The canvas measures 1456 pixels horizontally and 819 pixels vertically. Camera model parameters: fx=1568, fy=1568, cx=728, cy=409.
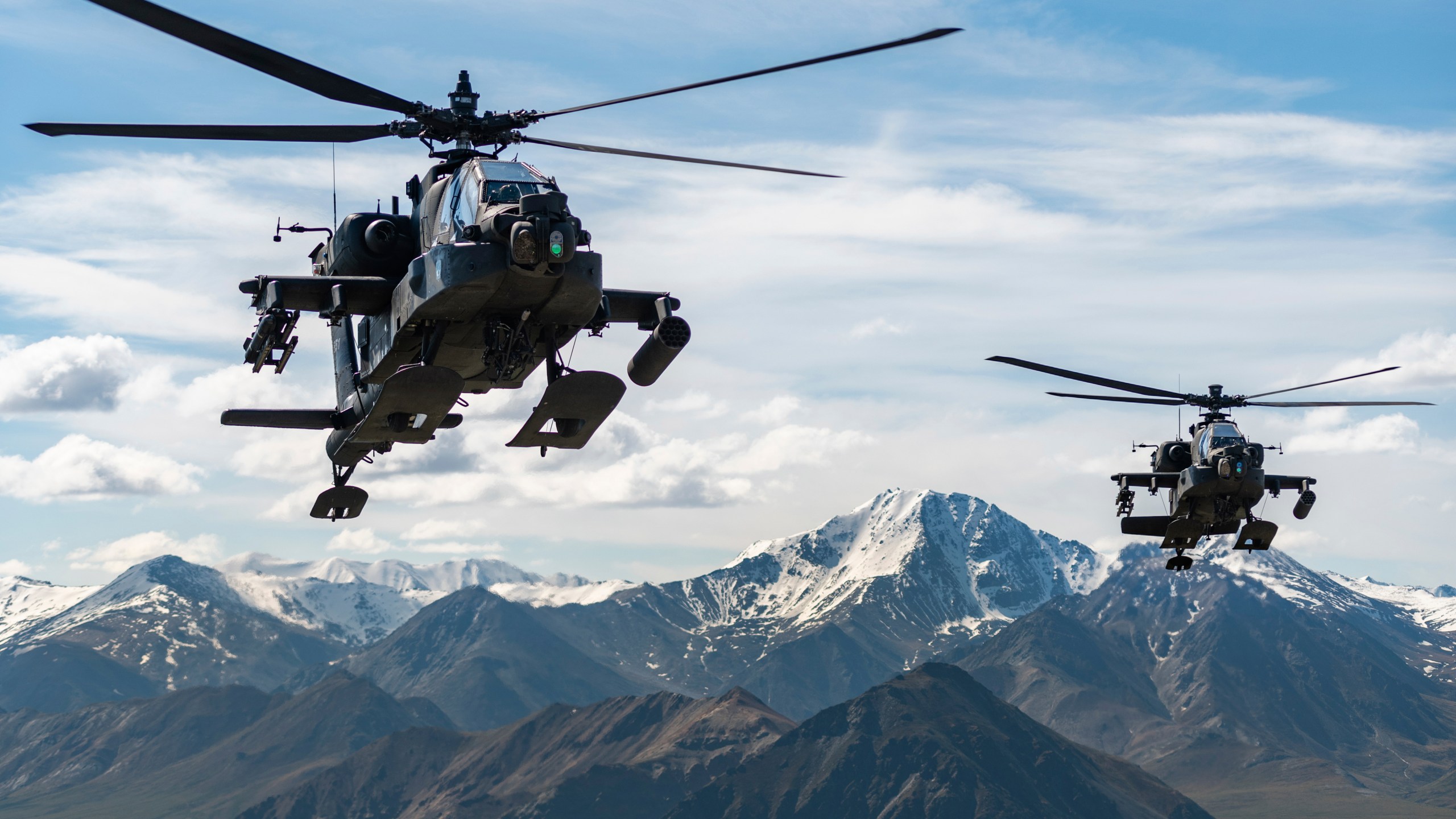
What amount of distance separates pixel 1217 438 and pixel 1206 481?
230 centimetres

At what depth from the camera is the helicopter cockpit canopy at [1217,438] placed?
212 ft

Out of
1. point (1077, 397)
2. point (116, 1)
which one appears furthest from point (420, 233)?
point (1077, 397)

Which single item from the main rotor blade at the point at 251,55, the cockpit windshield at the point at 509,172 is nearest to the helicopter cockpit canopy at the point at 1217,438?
the cockpit windshield at the point at 509,172

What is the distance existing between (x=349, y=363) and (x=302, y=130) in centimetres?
1332

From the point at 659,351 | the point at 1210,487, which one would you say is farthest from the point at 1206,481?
the point at 659,351

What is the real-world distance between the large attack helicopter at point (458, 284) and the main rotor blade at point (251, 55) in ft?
0.17

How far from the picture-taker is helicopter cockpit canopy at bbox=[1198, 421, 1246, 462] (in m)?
64.7

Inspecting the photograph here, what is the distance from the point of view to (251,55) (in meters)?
29.8

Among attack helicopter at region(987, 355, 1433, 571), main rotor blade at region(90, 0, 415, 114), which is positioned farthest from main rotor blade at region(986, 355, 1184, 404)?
main rotor blade at region(90, 0, 415, 114)

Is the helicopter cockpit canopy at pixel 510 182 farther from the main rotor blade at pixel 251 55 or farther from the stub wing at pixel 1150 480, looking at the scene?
the stub wing at pixel 1150 480

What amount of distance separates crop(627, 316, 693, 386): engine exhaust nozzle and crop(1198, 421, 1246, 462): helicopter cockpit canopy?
33.3 metres

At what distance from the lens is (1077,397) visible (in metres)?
67.6

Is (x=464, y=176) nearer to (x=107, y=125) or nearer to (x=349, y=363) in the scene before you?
(x=107, y=125)

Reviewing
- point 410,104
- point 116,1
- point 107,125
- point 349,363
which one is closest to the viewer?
point 116,1
